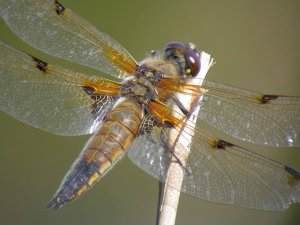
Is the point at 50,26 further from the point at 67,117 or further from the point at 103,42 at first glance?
the point at 67,117

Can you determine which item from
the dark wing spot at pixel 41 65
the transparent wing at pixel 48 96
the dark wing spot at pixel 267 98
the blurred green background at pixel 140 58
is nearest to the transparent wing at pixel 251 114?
the dark wing spot at pixel 267 98

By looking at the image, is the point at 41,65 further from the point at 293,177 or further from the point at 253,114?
the point at 293,177

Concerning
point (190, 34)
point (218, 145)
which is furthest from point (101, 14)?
point (218, 145)

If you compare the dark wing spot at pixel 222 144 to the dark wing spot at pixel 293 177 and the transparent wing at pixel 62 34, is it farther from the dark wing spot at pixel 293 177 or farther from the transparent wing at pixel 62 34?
the transparent wing at pixel 62 34

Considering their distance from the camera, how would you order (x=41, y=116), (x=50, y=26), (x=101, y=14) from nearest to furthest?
(x=41, y=116) → (x=50, y=26) → (x=101, y=14)

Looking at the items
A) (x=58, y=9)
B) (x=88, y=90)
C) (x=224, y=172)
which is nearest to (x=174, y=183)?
(x=224, y=172)

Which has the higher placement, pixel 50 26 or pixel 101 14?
pixel 101 14

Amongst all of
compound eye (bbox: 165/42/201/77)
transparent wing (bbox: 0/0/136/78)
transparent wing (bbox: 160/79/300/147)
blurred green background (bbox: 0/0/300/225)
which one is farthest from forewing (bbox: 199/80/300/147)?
blurred green background (bbox: 0/0/300/225)
